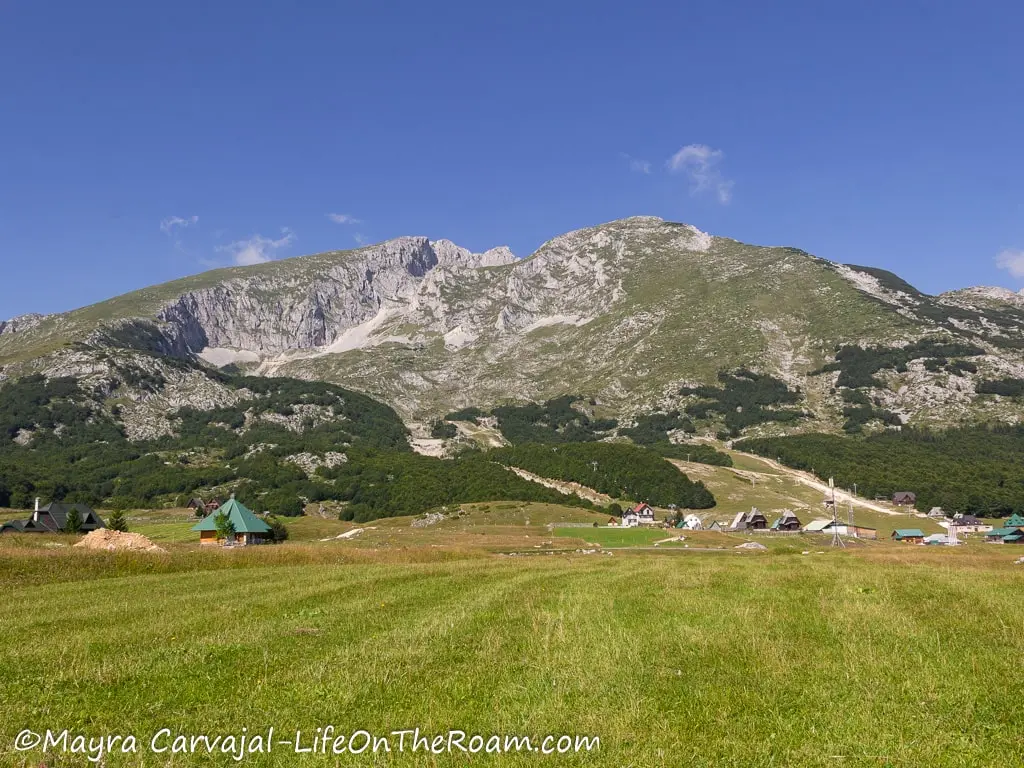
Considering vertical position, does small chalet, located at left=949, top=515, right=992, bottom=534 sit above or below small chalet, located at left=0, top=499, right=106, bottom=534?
below

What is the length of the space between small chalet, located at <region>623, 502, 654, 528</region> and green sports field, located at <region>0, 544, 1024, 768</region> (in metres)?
148

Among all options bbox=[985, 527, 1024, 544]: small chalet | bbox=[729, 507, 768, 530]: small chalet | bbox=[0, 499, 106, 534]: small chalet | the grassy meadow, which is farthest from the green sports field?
bbox=[729, 507, 768, 530]: small chalet

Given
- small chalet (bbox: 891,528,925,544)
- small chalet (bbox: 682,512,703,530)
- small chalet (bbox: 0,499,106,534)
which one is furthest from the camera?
small chalet (bbox: 682,512,703,530)

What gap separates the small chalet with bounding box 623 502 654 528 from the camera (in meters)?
170

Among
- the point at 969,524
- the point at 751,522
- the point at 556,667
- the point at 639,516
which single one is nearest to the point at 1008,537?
the point at 969,524

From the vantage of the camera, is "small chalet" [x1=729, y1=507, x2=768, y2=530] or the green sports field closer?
the green sports field

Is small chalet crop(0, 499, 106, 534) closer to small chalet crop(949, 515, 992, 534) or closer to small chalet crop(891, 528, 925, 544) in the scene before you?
small chalet crop(891, 528, 925, 544)

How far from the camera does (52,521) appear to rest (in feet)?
429

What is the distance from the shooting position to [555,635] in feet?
52.4

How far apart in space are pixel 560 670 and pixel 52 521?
15281 centimetres

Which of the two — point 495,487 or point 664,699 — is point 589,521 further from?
point 664,699

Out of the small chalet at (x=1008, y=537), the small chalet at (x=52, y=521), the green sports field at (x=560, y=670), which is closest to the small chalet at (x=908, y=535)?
the small chalet at (x=1008, y=537)

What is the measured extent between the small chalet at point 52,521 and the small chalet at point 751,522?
5759 inches

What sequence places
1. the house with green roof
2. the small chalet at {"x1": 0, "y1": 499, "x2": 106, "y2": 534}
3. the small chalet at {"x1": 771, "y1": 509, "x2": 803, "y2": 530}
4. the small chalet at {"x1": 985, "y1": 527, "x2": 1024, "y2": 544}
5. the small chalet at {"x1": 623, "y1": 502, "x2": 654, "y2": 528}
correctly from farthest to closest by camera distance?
the small chalet at {"x1": 623, "y1": 502, "x2": 654, "y2": 528} → the small chalet at {"x1": 771, "y1": 509, "x2": 803, "y2": 530} → the small chalet at {"x1": 985, "y1": 527, "x2": 1024, "y2": 544} → the small chalet at {"x1": 0, "y1": 499, "x2": 106, "y2": 534} → the house with green roof
